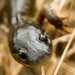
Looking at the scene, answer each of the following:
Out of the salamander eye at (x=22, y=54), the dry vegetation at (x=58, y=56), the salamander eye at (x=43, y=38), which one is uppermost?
the salamander eye at (x=43, y=38)

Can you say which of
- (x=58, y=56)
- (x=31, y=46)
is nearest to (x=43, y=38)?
(x=31, y=46)

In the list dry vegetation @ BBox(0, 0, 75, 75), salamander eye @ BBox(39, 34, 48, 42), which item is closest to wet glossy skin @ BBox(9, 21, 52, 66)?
salamander eye @ BBox(39, 34, 48, 42)

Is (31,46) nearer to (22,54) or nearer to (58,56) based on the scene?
(22,54)

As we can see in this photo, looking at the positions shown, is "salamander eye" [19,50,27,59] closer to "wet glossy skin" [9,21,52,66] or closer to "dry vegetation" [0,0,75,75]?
"wet glossy skin" [9,21,52,66]

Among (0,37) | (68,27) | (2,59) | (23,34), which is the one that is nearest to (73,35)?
(68,27)

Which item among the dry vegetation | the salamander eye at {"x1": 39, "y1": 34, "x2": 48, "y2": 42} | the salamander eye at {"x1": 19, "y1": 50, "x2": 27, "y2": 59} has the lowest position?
the dry vegetation

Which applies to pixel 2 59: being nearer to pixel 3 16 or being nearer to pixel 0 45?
pixel 0 45

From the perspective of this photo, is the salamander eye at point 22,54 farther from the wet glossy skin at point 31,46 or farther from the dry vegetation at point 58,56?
the dry vegetation at point 58,56

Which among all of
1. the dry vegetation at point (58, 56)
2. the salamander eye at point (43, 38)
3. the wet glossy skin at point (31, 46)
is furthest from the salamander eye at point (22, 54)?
the dry vegetation at point (58, 56)

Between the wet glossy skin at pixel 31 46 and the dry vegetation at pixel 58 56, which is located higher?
the wet glossy skin at pixel 31 46
